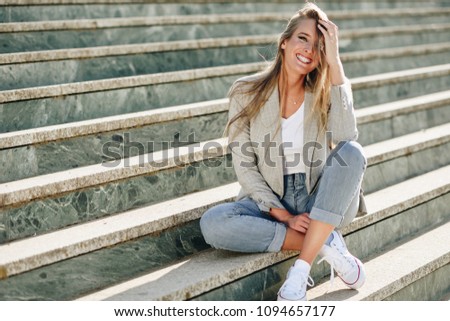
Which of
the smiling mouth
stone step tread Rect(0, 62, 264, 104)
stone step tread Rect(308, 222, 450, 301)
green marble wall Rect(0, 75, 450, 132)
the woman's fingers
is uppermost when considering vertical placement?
the smiling mouth

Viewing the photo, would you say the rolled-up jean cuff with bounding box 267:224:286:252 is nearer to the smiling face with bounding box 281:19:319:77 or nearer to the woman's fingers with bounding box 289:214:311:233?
the woman's fingers with bounding box 289:214:311:233

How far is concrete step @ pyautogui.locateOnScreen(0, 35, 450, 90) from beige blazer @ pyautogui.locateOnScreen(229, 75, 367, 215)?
1.35 metres

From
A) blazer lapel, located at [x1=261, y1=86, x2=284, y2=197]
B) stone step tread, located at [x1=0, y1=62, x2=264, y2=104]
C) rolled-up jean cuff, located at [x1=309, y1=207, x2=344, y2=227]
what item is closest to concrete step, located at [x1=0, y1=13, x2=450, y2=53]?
stone step tread, located at [x1=0, y1=62, x2=264, y2=104]

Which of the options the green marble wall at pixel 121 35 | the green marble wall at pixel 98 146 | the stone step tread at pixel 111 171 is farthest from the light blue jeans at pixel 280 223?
the green marble wall at pixel 121 35

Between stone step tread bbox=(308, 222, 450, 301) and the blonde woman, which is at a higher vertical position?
the blonde woman

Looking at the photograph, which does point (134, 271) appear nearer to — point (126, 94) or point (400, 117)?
point (126, 94)

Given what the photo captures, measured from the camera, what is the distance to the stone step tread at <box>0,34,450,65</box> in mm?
3943

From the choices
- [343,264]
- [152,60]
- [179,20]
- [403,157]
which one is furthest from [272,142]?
[179,20]

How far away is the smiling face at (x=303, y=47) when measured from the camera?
309 cm

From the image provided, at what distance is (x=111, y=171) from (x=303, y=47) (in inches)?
40.6

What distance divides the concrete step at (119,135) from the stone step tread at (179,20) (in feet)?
3.13

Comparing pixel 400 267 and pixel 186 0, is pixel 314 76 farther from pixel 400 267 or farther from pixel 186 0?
pixel 186 0

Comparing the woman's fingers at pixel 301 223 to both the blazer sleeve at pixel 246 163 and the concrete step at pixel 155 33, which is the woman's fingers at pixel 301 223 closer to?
the blazer sleeve at pixel 246 163
